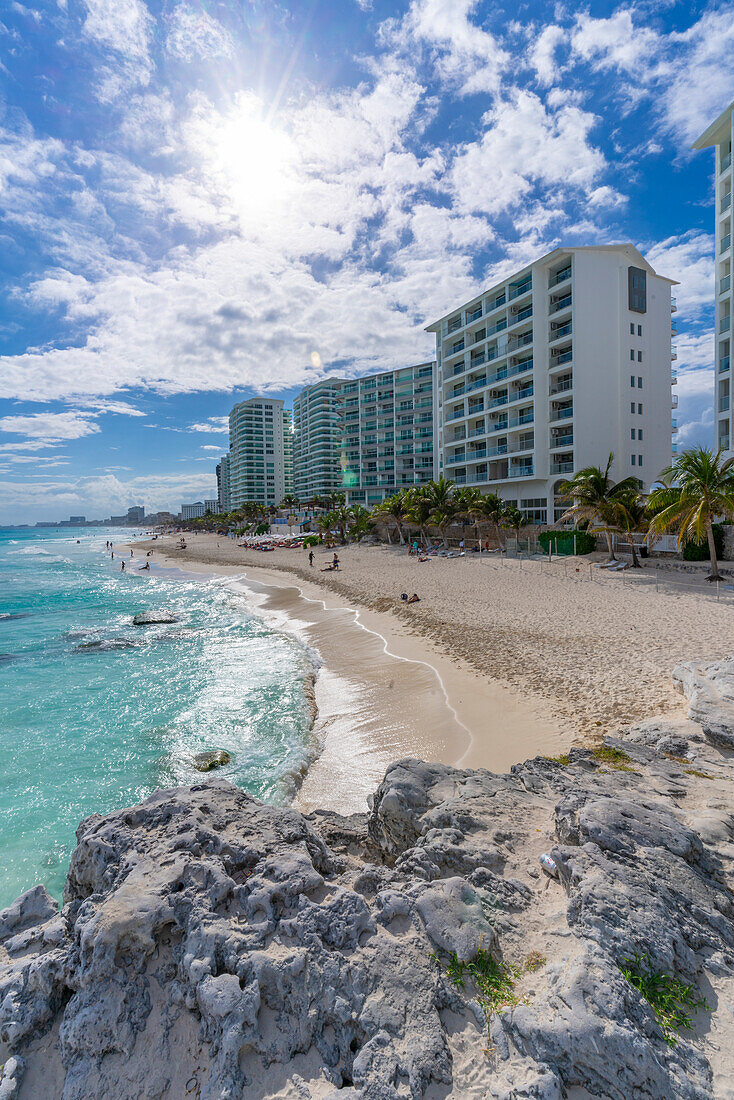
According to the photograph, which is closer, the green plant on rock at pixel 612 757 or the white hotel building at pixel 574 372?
the green plant on rock at pixel 612 757

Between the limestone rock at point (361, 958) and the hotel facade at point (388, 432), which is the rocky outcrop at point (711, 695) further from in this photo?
the hotel facade at point (388, 432)

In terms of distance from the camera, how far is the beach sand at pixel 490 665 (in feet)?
28.6

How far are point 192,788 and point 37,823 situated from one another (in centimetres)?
564

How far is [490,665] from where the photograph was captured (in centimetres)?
1240

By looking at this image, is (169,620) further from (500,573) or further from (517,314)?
(517,314)

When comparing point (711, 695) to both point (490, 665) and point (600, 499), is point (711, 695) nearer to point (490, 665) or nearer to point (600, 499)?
point (490, 665)

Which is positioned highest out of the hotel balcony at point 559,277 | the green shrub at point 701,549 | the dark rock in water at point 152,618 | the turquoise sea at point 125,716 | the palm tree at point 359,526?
the hotel balcony at point 559,277

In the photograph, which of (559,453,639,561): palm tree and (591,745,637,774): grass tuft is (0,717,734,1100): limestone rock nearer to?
(591,745,637,774): grass tuft

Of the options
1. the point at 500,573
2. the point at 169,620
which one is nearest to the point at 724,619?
the point at 500,573

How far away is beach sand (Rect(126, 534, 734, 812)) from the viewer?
28.6 feet

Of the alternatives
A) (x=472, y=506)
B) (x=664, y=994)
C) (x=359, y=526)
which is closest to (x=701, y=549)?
(x=472, y=506)

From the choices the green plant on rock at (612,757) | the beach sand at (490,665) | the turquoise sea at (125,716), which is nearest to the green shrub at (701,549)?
the beach sand at (490,665)

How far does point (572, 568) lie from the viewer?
2747 centimetres

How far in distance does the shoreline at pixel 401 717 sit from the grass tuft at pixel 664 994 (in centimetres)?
480
